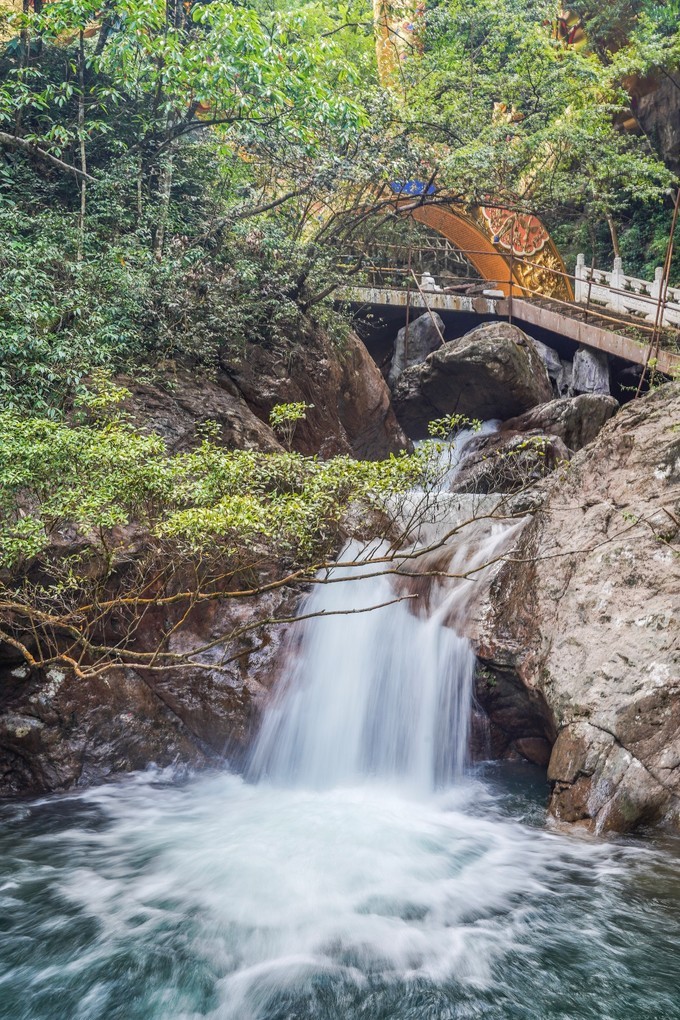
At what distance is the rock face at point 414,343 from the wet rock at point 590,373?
342cm

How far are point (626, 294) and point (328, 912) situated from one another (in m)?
16.0

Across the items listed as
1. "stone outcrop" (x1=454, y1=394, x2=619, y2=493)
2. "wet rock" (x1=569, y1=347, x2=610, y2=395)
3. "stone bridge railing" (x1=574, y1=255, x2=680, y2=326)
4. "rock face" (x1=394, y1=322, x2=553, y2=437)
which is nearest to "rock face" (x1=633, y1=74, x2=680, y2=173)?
"stone bridge railing" (x1=574, y1=255, x2=680, y2=326)

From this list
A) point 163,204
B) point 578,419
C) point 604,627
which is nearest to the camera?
point 604,627

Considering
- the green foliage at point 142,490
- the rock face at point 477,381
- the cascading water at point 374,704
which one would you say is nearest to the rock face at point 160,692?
the cascading water at point 374,704

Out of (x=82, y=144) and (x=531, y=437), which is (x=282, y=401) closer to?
(x=531, y=437)

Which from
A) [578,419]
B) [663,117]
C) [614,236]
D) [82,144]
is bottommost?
[578,419]

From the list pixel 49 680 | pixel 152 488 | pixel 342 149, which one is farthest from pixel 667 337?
pixel 49 680

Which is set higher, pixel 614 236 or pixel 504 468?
pixel 614 236

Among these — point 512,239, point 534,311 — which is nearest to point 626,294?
point 534,311

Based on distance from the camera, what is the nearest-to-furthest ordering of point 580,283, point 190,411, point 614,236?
point 190,411 → point 580,283 → point 614,236

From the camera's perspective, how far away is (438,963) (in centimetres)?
380

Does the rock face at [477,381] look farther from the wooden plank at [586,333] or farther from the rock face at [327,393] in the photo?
the wooden plank at [586,333]

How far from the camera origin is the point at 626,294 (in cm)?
1672

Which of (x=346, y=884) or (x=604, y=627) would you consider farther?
(x=604, y=627)
